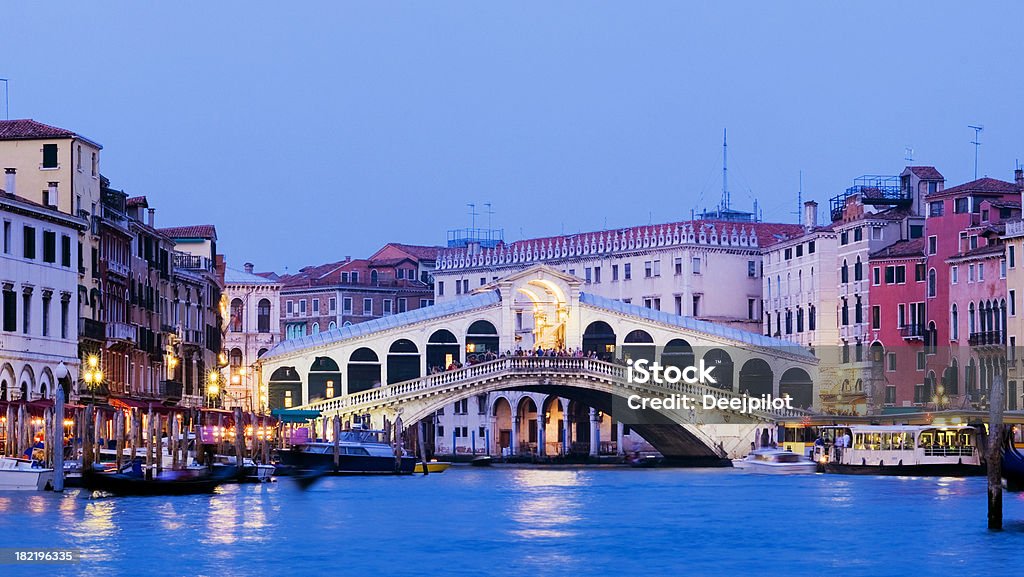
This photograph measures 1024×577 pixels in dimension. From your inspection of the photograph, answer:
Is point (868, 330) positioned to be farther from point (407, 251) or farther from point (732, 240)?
point (407, 251)

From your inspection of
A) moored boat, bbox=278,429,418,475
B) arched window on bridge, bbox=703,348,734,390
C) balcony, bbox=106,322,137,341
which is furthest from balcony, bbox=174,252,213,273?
arched window on bridge, bbox=703,348,734,390

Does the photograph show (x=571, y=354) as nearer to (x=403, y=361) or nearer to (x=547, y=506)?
(x=403, y=361)

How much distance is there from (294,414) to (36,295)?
16.5 meters

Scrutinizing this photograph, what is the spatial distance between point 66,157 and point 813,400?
2894 centimetres

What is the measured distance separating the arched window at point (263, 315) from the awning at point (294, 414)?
2822 cm

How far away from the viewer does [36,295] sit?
50.4m

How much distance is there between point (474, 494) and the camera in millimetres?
51625

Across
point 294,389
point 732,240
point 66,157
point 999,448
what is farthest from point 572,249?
point 999,448

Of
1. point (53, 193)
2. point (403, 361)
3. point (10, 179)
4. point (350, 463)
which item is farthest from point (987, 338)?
point (10, 179)

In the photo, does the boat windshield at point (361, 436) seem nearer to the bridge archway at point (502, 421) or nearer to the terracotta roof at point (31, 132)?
the terracotta roof at point (31, 132)

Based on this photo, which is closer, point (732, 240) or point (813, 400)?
point (813, 400)

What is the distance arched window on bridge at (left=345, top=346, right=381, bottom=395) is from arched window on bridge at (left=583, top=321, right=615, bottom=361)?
20.2ft

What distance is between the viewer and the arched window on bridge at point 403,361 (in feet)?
242

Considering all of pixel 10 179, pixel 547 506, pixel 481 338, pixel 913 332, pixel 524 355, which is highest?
pixel 10 179
